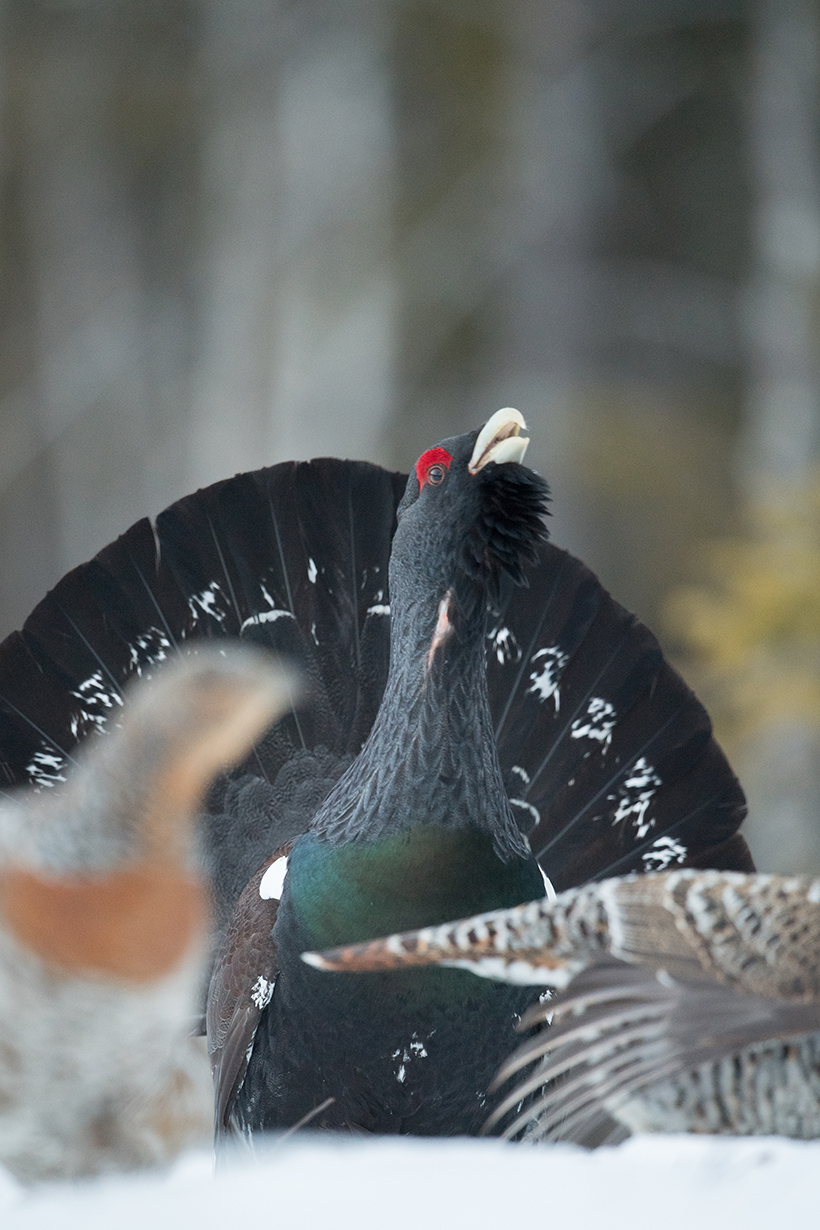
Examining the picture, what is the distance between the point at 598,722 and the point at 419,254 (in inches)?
273

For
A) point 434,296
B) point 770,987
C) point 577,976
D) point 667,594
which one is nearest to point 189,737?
point 577,976

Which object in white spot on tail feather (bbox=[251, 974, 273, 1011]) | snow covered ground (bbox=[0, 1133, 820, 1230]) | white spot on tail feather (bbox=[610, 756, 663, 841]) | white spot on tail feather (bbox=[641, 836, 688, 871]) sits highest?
white spot on tail feather (bbox=[610, 756, 663, 841])

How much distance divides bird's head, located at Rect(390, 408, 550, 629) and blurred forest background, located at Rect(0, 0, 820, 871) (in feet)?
15.5

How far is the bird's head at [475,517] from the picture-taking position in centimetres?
165

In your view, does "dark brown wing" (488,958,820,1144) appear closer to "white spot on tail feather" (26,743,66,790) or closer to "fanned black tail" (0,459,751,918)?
"fanned black tail" (0,459,751,918)

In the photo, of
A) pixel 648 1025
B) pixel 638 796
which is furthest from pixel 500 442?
pixel 648 1025

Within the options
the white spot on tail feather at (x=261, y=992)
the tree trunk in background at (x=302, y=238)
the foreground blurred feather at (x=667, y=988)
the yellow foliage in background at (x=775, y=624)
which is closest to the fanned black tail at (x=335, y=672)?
the white spot on tail feather at (x=261, y=992)

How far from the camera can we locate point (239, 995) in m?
1.76

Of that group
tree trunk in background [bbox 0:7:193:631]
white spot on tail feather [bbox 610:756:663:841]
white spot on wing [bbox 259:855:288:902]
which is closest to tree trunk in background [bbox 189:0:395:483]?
tree trunk in background [bbox 0:7:193:631]

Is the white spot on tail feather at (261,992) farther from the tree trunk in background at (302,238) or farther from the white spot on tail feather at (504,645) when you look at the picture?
the tree trunk in background at (302,238)

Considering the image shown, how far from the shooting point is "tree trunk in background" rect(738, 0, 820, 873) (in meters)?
6.16

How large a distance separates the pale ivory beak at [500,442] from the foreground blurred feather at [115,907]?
0.70 meters

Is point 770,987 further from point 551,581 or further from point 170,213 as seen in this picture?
point 170,213

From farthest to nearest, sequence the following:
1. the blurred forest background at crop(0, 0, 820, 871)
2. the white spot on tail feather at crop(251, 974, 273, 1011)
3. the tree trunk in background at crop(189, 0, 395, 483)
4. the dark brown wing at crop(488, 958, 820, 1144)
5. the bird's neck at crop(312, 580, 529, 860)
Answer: the tree trunk in background at crop(189, 0, 395, 483) → the blurred forest background at crop(0, 0, 820, 871) → the white spot on tail feather at crop(251, 974, 273, 1011) → the bird's neck at crop(312, 580, 529, 860) → the dark brown wing at crop(488, 958, 820, 1144)
